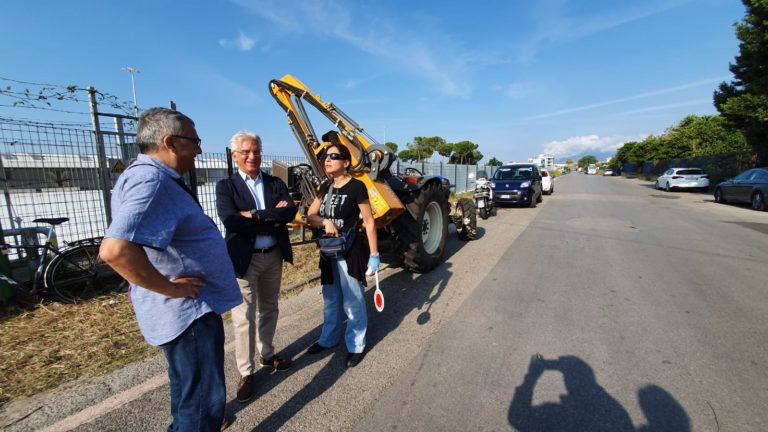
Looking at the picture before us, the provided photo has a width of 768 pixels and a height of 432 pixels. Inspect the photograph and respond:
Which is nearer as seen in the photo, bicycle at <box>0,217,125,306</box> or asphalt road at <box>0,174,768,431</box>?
asphalt road at <box>0,174,768,431</box>

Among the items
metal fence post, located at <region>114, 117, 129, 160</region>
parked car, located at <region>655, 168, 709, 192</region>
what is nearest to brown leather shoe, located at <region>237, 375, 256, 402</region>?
metal fence post, located at <region>114, 117, 129, 160</region>

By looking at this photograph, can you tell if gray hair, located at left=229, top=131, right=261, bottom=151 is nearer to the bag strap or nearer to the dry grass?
the bag strap

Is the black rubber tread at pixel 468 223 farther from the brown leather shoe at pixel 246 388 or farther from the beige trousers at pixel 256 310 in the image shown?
the brown leather shoe at pixel 246 388

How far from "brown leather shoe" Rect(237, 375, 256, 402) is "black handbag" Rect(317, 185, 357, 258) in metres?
1.04

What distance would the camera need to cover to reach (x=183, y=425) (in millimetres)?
1553

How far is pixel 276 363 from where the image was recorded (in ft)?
8.75

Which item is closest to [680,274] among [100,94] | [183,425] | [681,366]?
[681,366]

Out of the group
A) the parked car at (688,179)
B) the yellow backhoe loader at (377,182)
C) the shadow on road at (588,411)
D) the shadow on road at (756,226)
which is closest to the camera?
the shadow on road at (588,411)

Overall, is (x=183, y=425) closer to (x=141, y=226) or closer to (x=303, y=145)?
(x=141, y=226)

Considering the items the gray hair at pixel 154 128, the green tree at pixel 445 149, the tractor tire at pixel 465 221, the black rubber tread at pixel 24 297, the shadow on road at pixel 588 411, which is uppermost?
the green tree at pixel 445 149

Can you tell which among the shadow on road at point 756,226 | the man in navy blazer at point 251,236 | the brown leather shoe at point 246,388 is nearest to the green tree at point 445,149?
the shadow on road at point 756,226

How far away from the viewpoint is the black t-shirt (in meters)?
2.72

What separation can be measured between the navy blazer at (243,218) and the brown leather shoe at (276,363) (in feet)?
2.67

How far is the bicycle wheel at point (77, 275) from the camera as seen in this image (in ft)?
12.4
